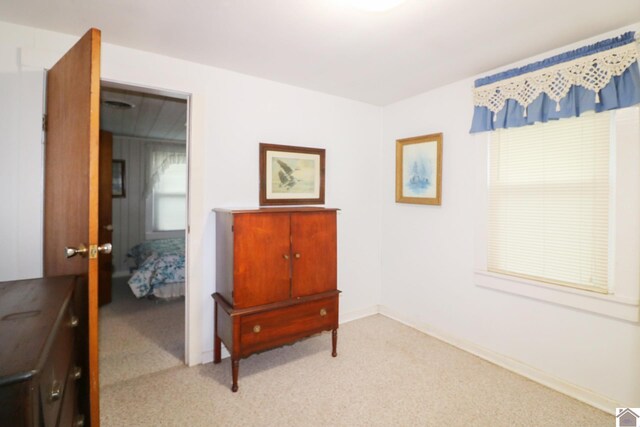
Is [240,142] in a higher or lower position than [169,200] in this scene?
higher

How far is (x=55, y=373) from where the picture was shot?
3.04ft

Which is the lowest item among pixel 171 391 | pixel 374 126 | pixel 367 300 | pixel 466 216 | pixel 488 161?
pixel 171 391

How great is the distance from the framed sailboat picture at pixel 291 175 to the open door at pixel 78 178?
1.36 metres

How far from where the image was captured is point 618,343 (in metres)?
1.92

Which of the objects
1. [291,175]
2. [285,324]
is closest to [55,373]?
[285,324]

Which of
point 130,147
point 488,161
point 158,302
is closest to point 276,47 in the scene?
point 488,161

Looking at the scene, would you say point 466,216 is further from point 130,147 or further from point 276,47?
point 130,147

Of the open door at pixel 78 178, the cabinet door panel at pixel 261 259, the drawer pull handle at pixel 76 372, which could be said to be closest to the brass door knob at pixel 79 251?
the open door at pixel 78 178

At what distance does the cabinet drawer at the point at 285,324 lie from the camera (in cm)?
218

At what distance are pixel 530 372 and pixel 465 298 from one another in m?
0.66

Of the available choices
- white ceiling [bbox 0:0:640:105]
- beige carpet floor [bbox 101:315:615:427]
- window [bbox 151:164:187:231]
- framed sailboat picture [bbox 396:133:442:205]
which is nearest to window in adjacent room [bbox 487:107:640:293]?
framed sailboat picture [bbox 396:133:442:205]

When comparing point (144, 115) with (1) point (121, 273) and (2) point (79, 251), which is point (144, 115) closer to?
(1) point (121, 273)

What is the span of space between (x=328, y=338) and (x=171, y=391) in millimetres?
1353

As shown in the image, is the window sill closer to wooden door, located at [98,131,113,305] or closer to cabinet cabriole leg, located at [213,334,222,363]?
cabinet cabriole leg, located at [213,334,222,363]
